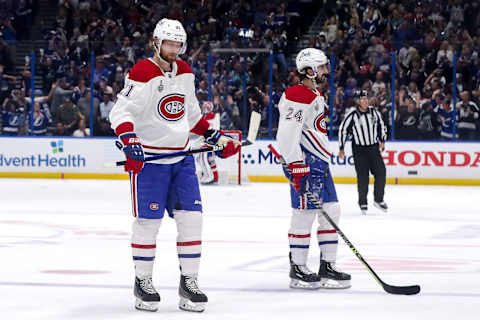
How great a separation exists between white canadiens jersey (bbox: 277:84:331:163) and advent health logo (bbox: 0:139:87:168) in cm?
1084

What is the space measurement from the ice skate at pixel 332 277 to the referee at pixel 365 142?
4999mm

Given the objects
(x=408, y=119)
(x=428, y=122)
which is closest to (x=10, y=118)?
(x=408, y=119)

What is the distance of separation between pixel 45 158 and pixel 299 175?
36.6 ft

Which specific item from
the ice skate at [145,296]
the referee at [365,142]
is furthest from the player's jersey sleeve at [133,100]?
the referee at [365,142]

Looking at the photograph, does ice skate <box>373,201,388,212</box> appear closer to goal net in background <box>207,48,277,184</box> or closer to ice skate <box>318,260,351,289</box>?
goal net in background <box>207,48,277,184</box>

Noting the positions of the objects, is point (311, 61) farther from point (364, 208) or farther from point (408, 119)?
point (408, 119)

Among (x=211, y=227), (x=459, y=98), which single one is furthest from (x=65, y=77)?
(x=211, y=227)

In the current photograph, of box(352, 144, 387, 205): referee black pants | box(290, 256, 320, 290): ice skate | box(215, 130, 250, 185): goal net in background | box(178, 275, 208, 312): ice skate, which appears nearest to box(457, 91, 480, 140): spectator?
box(215, 130, 250, 185): goal net in background

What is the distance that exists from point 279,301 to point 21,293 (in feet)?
4.78

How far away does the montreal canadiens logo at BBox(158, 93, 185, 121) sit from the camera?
5055 millimetres

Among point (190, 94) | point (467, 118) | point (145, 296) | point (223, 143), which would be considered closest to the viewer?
point (145, 296)

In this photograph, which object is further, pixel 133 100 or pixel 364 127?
pixel 364 127

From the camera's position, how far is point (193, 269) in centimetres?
512

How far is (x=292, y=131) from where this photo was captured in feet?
19.1
